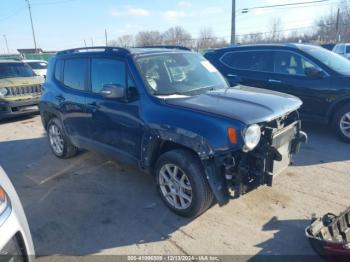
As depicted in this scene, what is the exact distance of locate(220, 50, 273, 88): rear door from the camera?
6691 mm

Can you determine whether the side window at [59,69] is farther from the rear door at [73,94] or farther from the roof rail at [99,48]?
the roof rail at [99,48]

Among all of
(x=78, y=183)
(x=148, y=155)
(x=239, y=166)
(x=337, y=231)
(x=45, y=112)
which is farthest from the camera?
(x=45, y=112)

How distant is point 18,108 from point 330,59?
26.6ft

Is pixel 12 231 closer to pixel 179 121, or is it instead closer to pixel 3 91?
pixel 179 121

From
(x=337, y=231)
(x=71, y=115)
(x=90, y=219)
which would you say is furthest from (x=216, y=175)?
(x=71, y=115)

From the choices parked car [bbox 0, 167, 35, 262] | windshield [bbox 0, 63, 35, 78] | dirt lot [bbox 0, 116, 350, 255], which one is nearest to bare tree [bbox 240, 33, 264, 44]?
windshield [bbox 0, 63, 35, 78]

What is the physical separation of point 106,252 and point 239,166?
1.56 m

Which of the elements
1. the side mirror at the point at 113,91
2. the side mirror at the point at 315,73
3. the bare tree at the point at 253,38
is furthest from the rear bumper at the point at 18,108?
the bare tree at the point at 253,38

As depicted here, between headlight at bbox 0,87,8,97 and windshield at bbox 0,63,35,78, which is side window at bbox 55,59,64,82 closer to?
headlight at bbox 0,87,8,97

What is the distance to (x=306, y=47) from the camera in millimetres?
6480

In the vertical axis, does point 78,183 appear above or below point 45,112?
below

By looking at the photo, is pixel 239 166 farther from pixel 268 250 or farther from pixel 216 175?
pixel 268 250

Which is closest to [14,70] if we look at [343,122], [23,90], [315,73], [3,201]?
[23,90]

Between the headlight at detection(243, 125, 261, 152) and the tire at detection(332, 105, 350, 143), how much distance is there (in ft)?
11.8
